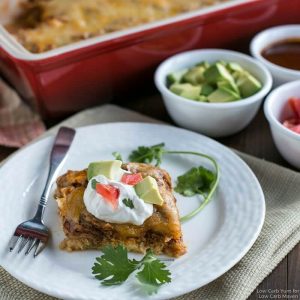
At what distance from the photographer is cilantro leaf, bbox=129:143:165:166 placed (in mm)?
2381

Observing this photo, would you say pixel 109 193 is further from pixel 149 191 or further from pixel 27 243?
pixel 27 243

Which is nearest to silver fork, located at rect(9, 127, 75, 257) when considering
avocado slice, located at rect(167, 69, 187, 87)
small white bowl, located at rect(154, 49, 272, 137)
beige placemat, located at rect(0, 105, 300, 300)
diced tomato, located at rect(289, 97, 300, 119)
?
beige placemat, located at rect(0, 105, 300, 300)

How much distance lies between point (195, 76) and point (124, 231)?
1.06 m

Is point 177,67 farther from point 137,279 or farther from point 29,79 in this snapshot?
point 137,279

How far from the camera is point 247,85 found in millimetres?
2652

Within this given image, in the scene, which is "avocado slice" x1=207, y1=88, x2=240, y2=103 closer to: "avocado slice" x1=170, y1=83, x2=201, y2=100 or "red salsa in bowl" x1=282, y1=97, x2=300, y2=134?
"avocado slice" x1=170, y1=83, x2=201, y2=100

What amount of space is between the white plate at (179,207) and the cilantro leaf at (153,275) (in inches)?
0.9

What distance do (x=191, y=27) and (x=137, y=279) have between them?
1457mm

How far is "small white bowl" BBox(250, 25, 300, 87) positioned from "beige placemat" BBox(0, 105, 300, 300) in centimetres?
54

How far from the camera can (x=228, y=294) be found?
6.10 ft

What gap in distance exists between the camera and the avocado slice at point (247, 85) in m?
2.64

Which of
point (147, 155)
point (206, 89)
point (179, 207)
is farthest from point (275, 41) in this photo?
point (179, 207)

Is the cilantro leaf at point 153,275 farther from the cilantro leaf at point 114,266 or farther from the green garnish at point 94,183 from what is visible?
the green garnish at point 94,183

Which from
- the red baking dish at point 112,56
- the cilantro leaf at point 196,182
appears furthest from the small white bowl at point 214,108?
the cilantro leaf at point 196,182
